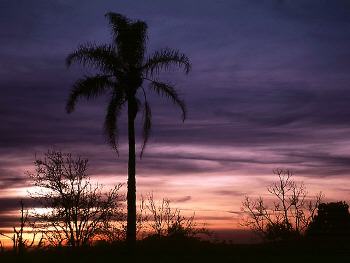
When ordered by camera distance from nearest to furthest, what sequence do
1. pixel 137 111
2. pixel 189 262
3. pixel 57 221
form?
pixel 189 262
pixel 137 111
pixel 57 221

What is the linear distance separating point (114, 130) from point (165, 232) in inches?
626

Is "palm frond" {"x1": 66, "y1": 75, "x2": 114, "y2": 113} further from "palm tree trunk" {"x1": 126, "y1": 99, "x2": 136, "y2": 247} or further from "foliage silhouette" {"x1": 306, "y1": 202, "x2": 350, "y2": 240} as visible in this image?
"foliage silhouette" {"x1": 306, "y1": 202, "x2": 350, "y2": 240}

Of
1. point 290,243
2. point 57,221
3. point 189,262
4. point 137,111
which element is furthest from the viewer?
point 57,221

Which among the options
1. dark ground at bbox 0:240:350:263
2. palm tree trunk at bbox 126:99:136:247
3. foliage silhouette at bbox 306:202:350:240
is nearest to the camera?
dark ground at bbox 0:240:350:263

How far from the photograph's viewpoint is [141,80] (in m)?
26.2

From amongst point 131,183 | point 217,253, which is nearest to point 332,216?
point 217,253

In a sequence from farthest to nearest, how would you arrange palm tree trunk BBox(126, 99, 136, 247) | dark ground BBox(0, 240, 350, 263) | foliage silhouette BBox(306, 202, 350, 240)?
foliage silhouette BBox(306, 202, 350, 240)
palm tree trunk BBox(126, 99, 136, 247)
dark ground BBox(0, 240, 350, 263)

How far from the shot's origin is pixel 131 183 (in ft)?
81.6

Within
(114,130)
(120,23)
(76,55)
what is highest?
(120,23)

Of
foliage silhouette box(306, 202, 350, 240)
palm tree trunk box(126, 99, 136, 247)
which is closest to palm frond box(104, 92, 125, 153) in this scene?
palm tree trunk box(126, 99, 136, 247)

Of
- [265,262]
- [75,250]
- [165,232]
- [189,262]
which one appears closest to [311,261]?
[265,262]

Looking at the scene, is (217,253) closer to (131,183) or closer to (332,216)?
(131,183)

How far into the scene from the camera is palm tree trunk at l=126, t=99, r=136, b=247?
24.3 m

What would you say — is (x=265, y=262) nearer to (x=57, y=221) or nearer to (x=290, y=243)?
(x=290, y=243)
